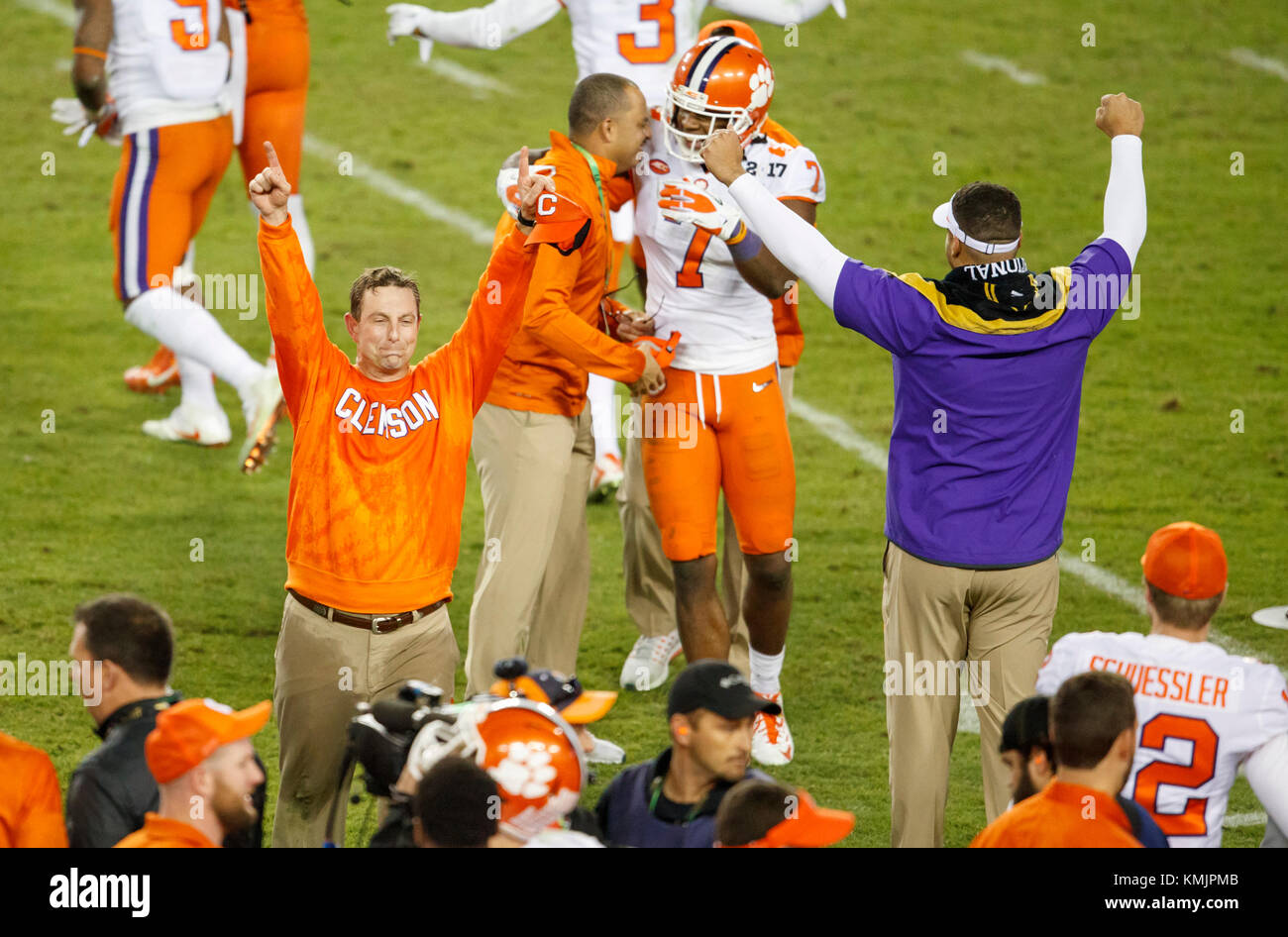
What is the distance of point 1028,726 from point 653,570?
263cm

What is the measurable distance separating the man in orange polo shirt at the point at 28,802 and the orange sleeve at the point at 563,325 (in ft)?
6.92

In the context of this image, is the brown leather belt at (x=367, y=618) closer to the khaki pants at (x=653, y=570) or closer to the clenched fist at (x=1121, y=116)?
the khaki pants at (x=653, y=570)

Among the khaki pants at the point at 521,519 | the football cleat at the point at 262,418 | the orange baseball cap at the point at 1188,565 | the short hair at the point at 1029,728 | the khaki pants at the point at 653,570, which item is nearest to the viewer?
the short hair at the point at 1029,728

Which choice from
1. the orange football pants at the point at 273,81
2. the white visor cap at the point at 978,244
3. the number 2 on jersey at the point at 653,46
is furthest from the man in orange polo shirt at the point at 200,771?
the orange football pants at the point at 273,81

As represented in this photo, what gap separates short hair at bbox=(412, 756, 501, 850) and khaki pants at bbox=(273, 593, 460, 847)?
3.65 feet

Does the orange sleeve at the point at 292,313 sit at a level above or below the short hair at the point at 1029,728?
above

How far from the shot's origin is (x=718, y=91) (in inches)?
206

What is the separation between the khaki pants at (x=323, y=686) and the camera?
4.29 m

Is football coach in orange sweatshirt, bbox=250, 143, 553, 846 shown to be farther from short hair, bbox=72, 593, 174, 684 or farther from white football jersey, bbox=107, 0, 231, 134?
white football jersey, bbox=107, 0, 231, 134

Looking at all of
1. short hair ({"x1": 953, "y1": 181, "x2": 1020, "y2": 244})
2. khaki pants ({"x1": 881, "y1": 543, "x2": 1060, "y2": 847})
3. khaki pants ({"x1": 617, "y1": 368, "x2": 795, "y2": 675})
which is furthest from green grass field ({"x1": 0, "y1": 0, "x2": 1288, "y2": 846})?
short hair ({"x1": 953, "y1": 181, "x2": 1020, "y2": 244})

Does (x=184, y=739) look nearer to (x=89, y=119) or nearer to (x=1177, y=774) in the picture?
(x=1177, y=774)

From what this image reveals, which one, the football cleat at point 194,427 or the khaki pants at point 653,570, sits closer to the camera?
the khaki pants at point 653,570
